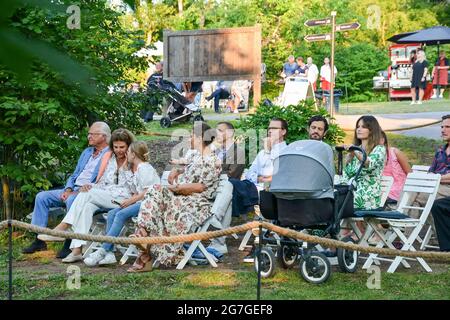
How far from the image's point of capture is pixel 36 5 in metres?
1.04

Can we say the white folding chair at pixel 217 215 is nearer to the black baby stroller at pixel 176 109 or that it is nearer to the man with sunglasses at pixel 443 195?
the man with sunglasses at pixel 443 195

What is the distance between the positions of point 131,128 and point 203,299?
5236 mm

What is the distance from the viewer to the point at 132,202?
8.19 metres

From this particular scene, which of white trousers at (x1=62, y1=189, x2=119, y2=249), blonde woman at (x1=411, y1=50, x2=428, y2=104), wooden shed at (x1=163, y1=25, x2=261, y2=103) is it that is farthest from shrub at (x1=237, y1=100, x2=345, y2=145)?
blonde woman at (x1=411, y1=50, x2=428, y2=104)

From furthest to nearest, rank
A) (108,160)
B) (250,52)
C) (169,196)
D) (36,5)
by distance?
(250,52), (108,160), (169,196), (36,5)

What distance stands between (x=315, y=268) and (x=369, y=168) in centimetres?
149

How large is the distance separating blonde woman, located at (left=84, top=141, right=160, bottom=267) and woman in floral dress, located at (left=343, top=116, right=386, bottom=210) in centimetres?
207

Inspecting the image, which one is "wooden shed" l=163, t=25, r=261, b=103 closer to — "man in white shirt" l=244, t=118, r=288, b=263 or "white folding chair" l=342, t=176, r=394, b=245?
"man in white shirt" l=244, t=118, r=288, b=263

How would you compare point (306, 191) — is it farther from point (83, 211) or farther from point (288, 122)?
point (288, 122)

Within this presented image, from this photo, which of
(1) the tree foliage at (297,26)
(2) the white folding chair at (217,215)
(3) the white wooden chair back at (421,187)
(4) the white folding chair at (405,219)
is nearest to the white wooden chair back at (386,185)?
(4) the white folding chair at (405,219)

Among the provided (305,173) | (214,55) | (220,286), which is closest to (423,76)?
(214,55)

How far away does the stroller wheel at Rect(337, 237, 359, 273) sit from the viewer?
712 cm
